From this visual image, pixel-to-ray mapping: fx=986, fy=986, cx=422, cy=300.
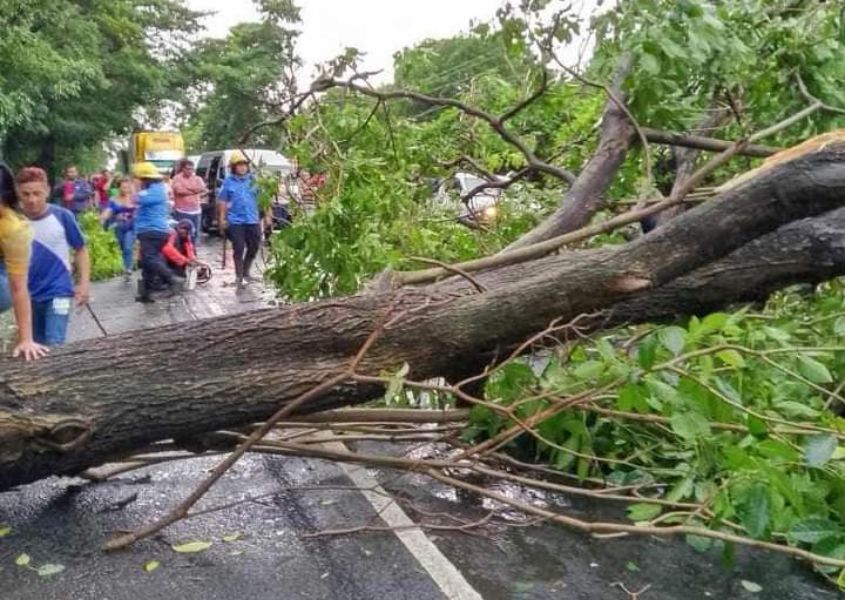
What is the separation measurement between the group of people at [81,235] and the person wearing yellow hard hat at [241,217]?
0.04ft

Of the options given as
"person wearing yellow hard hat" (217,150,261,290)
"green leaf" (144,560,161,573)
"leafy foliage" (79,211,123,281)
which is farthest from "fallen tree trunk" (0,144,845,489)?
"leafy foliage" (79,211,123,281)

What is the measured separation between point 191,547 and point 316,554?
1.67 feet

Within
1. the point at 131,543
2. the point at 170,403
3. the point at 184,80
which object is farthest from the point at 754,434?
the point at 184,80

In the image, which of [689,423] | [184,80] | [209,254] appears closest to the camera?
[689,423]

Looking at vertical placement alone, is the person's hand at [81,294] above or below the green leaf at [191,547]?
above

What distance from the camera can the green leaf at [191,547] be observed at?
3.94m

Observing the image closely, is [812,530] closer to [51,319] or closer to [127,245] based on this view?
[51,319]

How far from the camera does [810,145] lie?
4.12 metres

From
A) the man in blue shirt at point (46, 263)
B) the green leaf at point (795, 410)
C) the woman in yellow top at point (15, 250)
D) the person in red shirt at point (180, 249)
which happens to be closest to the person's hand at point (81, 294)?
the man in blue shirt at point (46, 263)

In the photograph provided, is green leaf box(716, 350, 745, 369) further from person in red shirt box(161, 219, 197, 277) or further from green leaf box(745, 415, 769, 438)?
person in red shirt box(161, 219, 197, 277)

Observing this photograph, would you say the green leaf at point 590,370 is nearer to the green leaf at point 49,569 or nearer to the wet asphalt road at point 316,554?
the wet asphalt road at point 316,554

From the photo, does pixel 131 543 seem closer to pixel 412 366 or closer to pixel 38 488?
pixel 38 488

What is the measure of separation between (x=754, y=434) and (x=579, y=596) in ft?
2.80

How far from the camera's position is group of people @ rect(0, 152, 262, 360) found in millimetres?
4422
